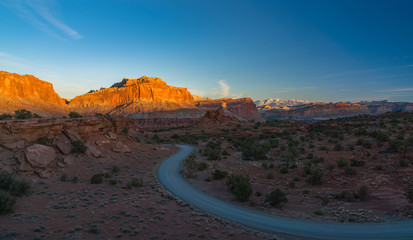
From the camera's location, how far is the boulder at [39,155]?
48.2ft

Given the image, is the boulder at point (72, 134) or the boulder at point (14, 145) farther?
the boulder at point (72, 134)

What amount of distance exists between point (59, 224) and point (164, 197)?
6.14 m

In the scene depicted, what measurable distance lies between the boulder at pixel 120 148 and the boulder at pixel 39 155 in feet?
27.3

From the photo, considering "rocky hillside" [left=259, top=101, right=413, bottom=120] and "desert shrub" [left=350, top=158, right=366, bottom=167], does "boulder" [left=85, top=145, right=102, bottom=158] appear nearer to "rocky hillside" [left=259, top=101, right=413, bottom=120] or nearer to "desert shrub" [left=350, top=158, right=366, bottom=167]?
"desert shrub" [left=350, top=158, right=366, bottom=167]

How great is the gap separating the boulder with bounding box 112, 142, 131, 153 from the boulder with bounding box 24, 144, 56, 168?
8331 mm

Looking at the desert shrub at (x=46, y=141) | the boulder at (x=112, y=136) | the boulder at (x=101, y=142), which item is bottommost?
the boulder at (x=101, y=142)

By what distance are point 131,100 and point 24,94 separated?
2148 inches

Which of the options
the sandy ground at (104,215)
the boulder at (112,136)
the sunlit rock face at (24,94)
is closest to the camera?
the sandy ground at (104,215)

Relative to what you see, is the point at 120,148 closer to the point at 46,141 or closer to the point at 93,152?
the point at 93,152

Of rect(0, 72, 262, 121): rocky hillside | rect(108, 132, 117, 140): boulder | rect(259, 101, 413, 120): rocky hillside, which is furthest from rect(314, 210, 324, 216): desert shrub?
rect(259, 101, 413, 120): rocky hillside

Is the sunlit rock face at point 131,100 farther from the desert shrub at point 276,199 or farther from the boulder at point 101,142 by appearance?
the desert shrub at point 276,199

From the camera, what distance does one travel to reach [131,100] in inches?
4808

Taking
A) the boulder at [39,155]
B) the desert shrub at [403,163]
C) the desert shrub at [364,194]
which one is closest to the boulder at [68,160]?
→ the boulder at [39,155]

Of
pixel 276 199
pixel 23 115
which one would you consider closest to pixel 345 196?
pixel 276 199
